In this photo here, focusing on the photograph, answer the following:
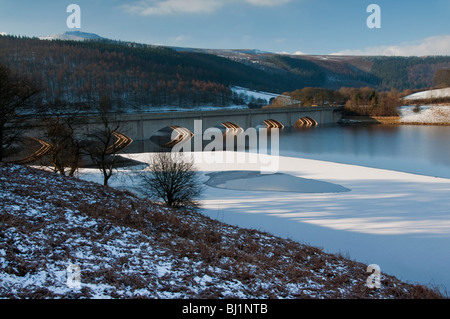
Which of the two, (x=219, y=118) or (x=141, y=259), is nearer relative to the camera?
(x=141, y=259)

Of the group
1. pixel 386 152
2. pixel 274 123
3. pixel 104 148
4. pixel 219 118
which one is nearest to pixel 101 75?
pixel 219 118

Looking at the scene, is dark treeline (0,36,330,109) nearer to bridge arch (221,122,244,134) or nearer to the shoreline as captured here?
bridge arch (221,122,244,134)

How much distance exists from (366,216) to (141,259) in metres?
9.69

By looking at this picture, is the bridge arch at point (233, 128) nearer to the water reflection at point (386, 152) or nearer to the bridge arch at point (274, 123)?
the bridge arch at point (274, 123)

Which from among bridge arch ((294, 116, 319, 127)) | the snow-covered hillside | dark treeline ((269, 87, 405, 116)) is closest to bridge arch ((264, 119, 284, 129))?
bridge arch ((294, 116, 319, 127))

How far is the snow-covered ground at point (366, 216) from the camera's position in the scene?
31.1ft

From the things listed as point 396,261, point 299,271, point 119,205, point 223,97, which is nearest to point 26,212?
point 119,205

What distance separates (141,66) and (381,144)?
3169 inches

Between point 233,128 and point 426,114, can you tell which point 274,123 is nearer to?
point 233,128

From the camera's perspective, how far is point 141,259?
19.5ft

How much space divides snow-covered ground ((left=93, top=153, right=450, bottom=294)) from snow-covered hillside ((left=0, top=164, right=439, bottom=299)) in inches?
88.7

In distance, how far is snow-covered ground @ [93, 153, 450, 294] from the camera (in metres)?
9.49

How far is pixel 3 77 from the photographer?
13.6 m

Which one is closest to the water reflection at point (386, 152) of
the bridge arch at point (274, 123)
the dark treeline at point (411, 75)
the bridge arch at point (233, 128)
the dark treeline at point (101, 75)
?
the bridge arch at point (233, 128)
